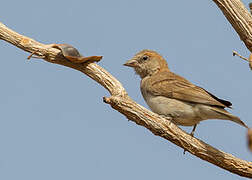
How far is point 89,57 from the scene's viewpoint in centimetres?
645

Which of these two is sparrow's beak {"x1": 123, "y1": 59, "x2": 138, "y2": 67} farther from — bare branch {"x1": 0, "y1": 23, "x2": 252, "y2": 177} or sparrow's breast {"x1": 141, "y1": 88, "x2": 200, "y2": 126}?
bare branch {"x1": 0, "y1": 23, "x2": 252, "y2": 177}

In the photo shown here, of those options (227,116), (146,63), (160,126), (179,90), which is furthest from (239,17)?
(146,63)

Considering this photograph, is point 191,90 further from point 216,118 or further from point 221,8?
point 221,8

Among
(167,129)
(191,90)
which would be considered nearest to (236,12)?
(191,90)

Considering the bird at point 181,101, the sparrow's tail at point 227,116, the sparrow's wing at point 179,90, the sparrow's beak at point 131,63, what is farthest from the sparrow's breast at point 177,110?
the sparrow's beak at point 131,63

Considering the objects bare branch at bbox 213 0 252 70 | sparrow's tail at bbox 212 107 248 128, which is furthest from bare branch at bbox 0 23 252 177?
bare branch at bbox 213 0 252 70

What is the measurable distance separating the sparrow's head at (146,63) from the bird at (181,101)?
19 cm

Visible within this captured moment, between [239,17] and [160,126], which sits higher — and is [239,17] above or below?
above

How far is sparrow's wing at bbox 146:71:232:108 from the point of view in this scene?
6.49m

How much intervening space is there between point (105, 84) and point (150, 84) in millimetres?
1744

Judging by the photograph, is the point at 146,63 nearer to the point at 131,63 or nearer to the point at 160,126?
the point at 131,63

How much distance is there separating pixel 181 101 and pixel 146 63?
6.54 ft

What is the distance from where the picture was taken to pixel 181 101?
6.91 m

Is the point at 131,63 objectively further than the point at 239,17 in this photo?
Yes
